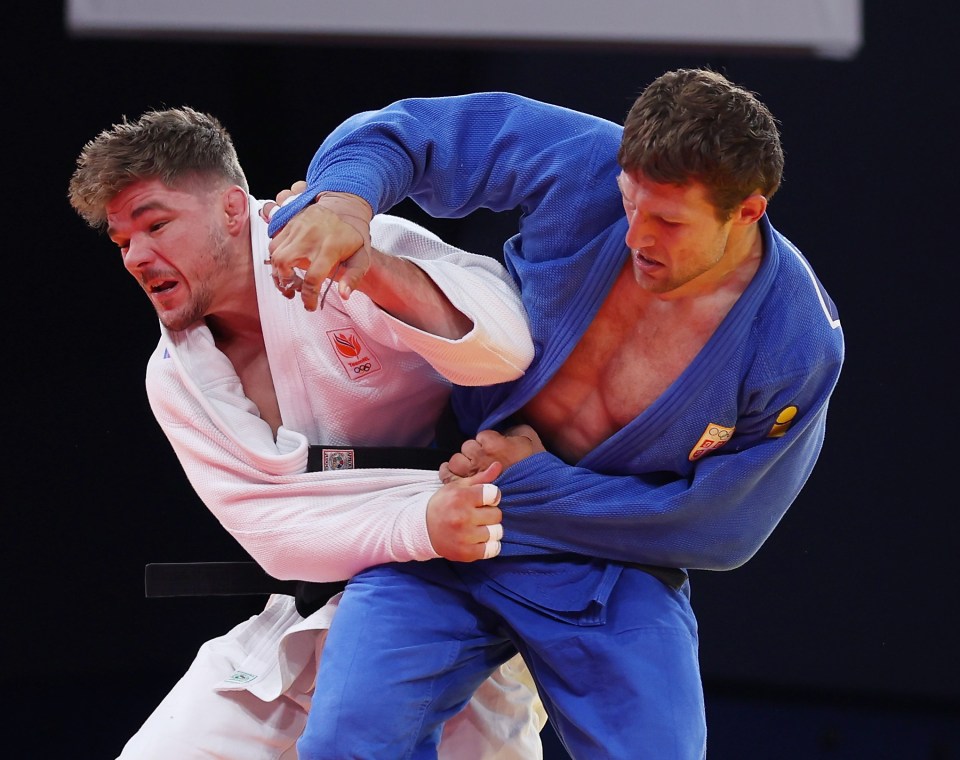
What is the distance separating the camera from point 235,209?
6.44ft

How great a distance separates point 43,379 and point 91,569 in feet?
1.39

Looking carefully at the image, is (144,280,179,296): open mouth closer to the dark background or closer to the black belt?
the black belt

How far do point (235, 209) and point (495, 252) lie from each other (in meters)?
0.94

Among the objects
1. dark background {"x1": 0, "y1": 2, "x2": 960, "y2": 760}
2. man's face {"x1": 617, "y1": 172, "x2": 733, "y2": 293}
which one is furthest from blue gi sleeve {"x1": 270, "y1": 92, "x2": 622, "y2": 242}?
dark background {"x1": 0, "y1": 2, "x2": 960, "y2": 760}

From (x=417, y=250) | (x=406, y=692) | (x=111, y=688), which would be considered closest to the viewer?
(x=406, y=692)

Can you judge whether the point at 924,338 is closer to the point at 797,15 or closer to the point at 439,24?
the point at 797,15

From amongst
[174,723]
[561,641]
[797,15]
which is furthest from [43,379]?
[797,15]

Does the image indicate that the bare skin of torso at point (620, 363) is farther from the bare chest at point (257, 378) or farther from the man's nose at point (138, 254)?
the man's nose at point (138, 254)

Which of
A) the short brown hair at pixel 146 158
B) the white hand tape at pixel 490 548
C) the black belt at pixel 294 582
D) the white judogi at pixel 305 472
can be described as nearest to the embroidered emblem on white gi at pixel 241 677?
the white judogi at pixel 305 472

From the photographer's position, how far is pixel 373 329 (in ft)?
5.99

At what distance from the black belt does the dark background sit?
2.42 feet

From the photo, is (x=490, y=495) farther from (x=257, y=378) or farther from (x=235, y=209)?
(x=235, y=209)

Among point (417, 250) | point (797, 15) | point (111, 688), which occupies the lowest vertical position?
point (111, 688)

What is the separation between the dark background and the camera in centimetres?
270
